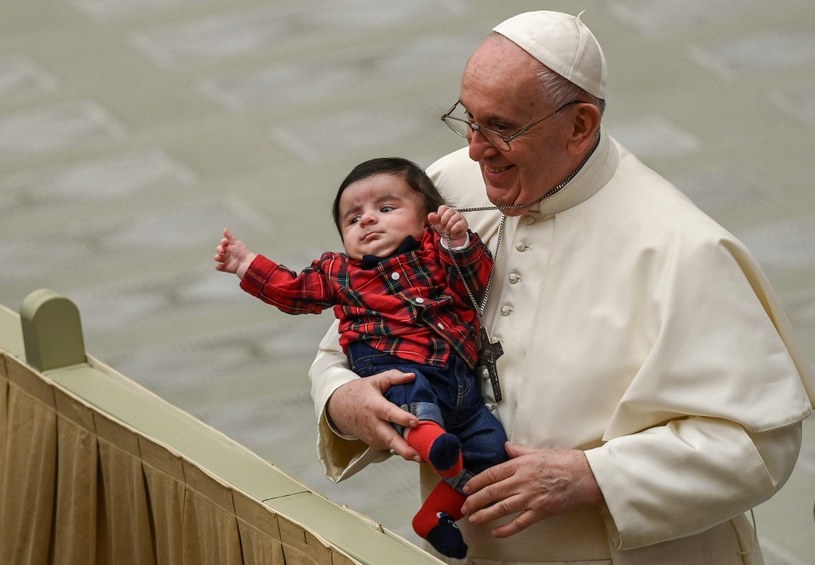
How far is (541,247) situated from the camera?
3.00 meters

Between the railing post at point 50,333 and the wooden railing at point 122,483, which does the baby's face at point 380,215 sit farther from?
the railing post at point 50,333

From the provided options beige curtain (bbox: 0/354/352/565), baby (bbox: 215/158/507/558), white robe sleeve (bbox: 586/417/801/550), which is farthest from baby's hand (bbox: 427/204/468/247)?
beige curtain (bbox: 0/354/352/565)

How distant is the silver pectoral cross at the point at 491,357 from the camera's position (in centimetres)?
295

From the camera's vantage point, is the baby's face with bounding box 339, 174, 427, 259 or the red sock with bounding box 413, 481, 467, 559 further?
the baby's face with bounding box 339, 174, 427, 259

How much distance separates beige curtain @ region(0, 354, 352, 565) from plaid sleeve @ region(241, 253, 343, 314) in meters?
0.38

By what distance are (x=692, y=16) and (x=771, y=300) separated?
646 centimetres

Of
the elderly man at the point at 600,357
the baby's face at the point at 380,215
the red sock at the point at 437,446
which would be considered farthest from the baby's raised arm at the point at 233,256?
the red sock at the point at 437,446

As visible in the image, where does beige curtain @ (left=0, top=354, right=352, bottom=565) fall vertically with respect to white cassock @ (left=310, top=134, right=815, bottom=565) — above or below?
below

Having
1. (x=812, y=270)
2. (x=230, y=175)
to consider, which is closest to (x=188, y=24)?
(x=230, y=175)

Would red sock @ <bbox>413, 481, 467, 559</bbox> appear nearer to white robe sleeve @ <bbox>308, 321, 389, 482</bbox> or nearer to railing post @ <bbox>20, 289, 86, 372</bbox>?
white robe sleeve @ <bbox>308, 321, 389, 482</bbox>

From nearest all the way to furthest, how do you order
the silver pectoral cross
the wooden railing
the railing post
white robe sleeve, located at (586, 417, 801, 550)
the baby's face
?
white robe sleeve, located at (586, 417, 801, 550) < the wooden railing < the silver pectoral cross < the baby's face < the railing post

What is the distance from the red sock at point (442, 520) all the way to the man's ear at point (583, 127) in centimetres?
69

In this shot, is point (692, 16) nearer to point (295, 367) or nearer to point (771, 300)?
point (295, 367)

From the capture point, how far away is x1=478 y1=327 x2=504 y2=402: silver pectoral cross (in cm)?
295
